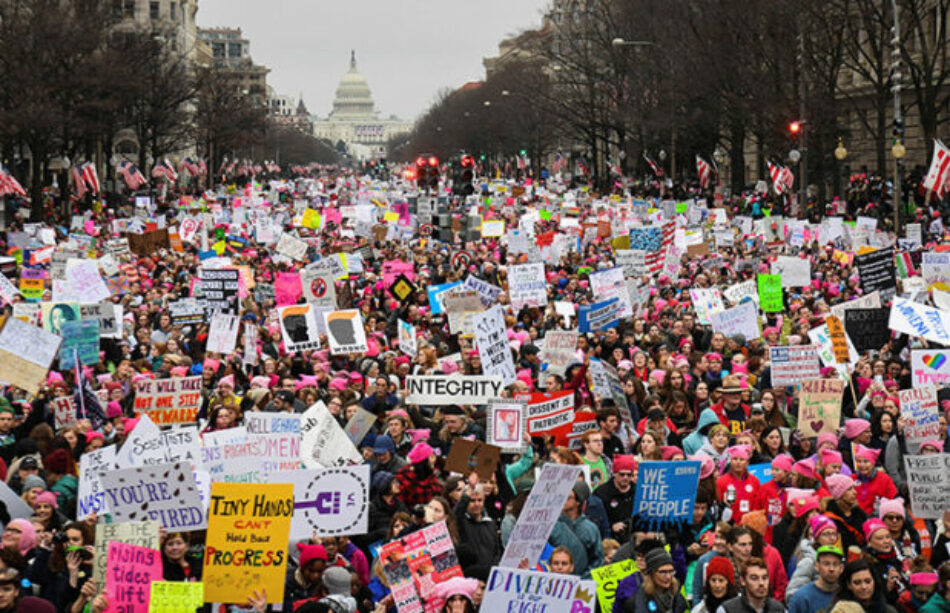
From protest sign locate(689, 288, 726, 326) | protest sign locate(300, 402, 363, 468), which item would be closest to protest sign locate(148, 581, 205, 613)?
protest sign locate(300, 402, 363, 468)

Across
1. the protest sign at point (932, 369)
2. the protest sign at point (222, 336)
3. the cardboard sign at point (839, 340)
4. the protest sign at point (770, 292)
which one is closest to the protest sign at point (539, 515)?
the protest sign at point (932, 369)

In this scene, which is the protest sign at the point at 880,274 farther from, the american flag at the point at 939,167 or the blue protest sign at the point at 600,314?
the american flag at the point at 939,167

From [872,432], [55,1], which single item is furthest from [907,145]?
[872,432]

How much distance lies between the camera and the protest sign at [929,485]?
10.4 meters

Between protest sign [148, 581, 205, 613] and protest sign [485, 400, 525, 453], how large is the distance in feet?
12.9

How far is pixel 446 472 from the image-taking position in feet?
38.5

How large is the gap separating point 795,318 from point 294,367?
20.1ft

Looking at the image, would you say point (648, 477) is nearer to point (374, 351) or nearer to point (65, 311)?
Answer: point (374, 351)

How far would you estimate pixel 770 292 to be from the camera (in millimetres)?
20984

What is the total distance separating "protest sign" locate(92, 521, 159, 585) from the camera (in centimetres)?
882

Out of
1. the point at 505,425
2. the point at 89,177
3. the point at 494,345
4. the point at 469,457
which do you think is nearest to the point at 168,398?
the point at 494,345

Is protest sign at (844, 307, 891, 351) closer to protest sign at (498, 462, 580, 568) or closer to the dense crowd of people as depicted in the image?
the dense crowd of people

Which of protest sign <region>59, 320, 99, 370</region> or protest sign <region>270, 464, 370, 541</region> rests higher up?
protest sign <region>59, 320, 99, 370</region>

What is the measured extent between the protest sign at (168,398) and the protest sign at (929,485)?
6.39 meters
